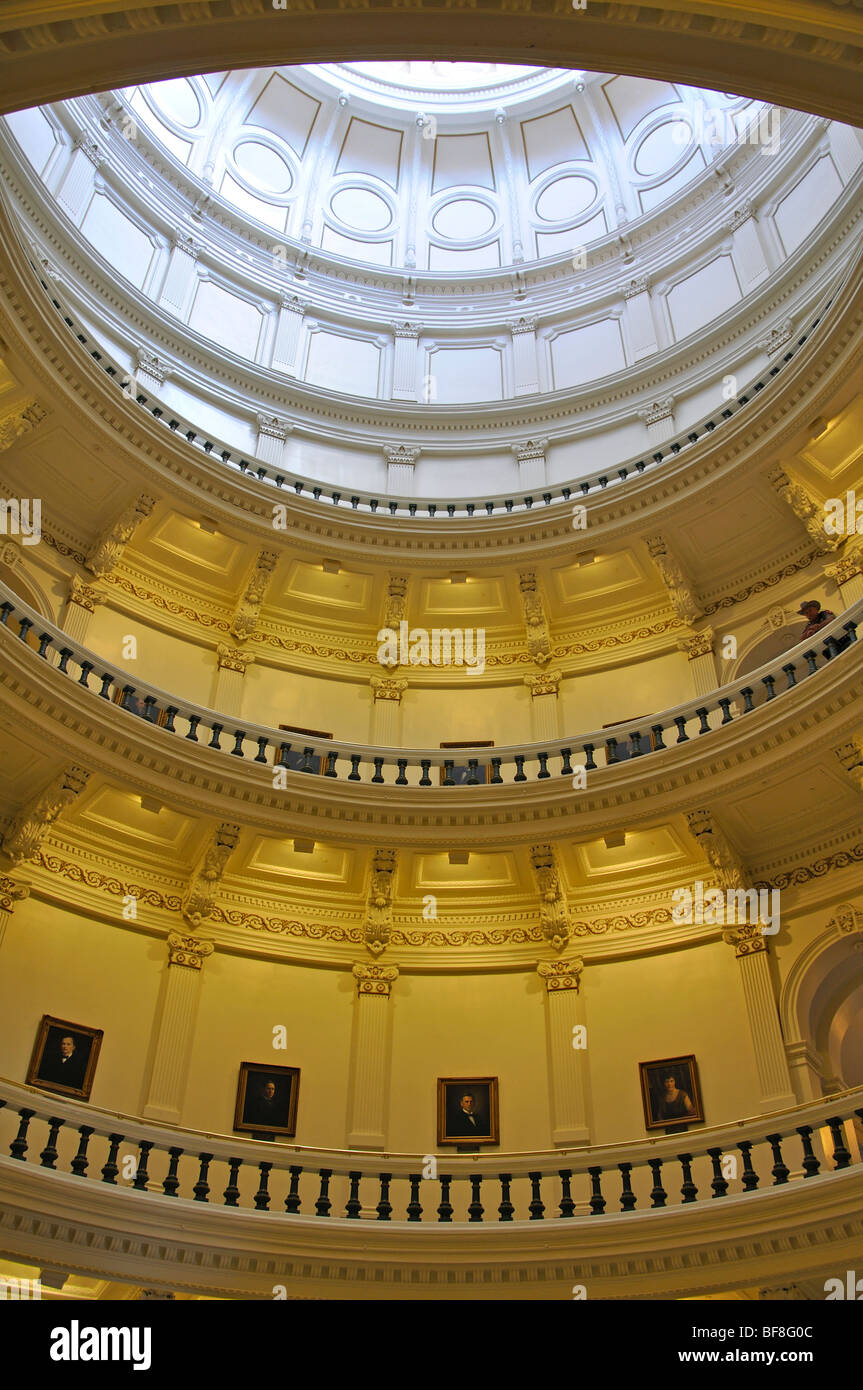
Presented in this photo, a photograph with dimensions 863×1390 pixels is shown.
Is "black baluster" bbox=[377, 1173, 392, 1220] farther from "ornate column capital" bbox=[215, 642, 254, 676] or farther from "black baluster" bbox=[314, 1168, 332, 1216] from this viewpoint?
"ornate column capital" bbox=[215, 642, 254, 676]

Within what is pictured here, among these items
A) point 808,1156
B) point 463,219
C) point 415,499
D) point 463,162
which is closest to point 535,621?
point 415,499

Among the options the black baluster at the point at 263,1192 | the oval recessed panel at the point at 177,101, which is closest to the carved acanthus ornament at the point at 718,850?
the black baluster at the point at 263,1192

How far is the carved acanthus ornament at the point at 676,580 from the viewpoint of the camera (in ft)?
57.6

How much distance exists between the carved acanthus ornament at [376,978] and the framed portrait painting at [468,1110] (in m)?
1.47

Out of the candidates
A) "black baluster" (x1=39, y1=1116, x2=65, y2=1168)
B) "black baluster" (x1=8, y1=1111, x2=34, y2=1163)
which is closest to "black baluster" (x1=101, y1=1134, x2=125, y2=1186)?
"black baluster" (x1=39, y1=1116, x2=65, y2=1168)

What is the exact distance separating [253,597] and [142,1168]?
32.3ft

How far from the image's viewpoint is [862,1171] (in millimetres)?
9688

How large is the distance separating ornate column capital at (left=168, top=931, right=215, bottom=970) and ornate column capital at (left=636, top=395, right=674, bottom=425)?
13.1 m

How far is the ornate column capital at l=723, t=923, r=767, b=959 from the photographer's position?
14039 mm

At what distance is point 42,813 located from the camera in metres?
13.8

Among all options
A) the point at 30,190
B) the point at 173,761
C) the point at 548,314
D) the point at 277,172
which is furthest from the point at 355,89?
the point at 173,761
